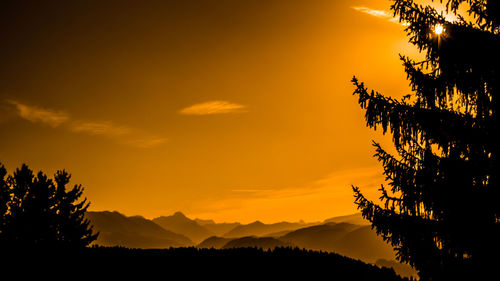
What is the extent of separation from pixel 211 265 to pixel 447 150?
23.0ft

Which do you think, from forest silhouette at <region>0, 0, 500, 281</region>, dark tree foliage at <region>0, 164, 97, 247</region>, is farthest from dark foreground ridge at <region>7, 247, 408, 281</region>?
dark tree foliage at <region>0, 164, 97, 247</region>

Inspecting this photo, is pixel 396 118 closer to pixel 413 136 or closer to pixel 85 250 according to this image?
pixel 413 136

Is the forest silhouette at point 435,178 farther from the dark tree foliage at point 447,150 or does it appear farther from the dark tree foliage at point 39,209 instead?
the dark tree foliage at point 39,209

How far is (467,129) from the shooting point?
8695 millimetres

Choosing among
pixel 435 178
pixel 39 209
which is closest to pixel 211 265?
pixel 435 178

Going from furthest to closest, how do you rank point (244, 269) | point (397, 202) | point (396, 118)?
point (244, 269) → point (397, 202) → point (396, 118)

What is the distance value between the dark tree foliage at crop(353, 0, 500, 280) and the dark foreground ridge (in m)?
1.66

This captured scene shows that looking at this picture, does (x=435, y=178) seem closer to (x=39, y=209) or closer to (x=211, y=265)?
(x=211, y=265)

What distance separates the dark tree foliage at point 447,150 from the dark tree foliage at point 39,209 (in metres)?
39.6

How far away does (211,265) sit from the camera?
435 inches

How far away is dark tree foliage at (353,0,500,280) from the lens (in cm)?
858

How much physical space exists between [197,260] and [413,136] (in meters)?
7.01

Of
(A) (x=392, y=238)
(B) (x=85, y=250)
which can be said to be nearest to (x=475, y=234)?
(A) (x=392, y=238)

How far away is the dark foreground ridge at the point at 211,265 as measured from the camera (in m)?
10.4
